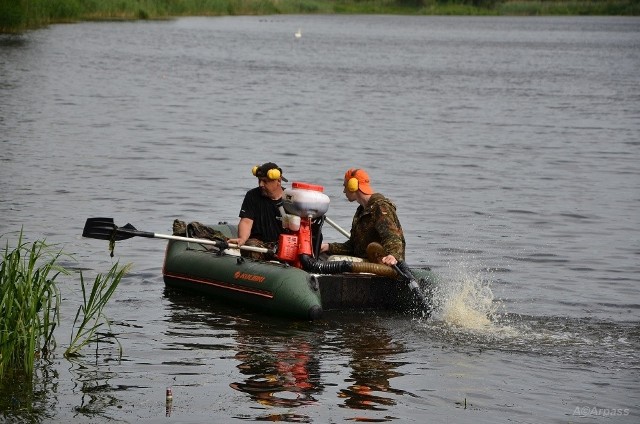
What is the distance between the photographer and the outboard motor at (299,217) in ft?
37.4

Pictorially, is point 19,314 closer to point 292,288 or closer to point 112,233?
point 292,288

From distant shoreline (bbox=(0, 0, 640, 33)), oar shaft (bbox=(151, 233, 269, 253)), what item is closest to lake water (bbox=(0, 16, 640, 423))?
oar shaft (bbox=(151, 233, 269, 253))

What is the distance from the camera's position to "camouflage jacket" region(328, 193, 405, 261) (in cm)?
1140

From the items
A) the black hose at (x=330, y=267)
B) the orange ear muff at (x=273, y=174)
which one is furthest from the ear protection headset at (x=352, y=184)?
the orange ear muff at (x=273, y=174)

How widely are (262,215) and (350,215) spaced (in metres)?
5.59

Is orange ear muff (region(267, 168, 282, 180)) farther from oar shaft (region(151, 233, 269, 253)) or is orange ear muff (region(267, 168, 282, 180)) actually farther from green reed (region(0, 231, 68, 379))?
green reed (region(0, 231, 68, 379))

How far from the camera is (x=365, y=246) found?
464 inches

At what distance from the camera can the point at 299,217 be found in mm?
11484

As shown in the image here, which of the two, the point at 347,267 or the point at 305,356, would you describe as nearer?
the point at 305,356

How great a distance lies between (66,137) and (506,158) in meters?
8.54

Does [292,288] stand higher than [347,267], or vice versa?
[347,267]

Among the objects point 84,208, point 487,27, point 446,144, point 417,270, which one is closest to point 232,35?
point 487,27

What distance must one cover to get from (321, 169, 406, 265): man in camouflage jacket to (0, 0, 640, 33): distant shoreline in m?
37.2

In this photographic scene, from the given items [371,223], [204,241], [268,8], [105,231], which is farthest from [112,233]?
[268,8]
